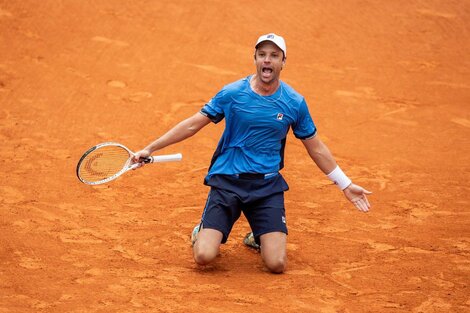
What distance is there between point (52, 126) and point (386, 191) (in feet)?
12.8

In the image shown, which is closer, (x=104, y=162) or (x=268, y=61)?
(x=268, y=61)

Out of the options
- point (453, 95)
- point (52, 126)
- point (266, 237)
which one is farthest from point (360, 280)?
point (453, 95)

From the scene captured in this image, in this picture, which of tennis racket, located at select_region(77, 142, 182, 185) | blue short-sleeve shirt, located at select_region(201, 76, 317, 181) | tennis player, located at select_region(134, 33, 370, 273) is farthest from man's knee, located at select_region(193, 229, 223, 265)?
tennis racket, located at select_region(77, 142, 182, 185)

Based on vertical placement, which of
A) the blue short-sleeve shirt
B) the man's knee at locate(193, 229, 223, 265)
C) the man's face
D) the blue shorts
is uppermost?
the man's face

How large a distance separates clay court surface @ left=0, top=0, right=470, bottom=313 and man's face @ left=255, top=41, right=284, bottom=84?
1.55m

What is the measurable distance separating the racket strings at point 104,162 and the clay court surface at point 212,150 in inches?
25.0

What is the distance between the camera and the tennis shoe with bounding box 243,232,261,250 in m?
7.44

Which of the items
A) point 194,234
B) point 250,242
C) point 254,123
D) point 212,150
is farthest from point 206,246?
point 212,150

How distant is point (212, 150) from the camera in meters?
9.74

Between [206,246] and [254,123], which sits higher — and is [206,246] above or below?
below

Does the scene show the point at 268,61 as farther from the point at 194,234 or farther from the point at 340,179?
the point at 194,234

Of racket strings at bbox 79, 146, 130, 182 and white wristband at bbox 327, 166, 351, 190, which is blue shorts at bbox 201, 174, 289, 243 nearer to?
white wristband at bbox 327, 166, 351, 190

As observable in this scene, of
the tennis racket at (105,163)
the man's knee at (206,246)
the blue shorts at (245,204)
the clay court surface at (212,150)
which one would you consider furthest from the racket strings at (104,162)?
the man's knee at (206,246)

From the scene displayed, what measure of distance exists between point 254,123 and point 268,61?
509 mm
